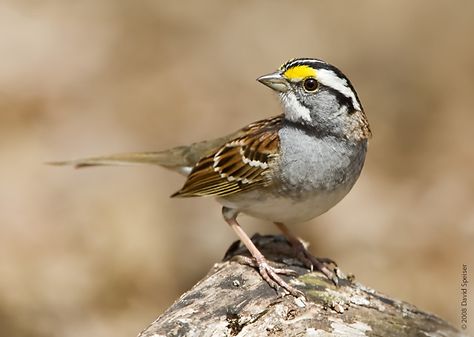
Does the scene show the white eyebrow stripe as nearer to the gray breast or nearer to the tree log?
the gray breast

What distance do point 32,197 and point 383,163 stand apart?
3.67 m

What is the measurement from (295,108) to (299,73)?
0.76 ft

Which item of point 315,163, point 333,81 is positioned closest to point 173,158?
point 315,163

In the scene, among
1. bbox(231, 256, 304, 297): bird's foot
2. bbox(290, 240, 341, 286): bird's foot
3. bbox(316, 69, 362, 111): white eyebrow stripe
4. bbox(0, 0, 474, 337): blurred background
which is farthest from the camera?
bbox(0, 0, 474, 337): blurred background

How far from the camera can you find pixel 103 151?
9.50 metres

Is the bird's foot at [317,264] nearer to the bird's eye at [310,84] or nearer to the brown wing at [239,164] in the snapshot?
the brown wing at [239,164]

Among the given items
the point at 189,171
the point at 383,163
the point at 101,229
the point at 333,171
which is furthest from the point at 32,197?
the point at 333,171

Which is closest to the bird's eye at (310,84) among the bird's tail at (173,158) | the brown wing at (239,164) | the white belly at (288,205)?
the brown wing at (239,164)

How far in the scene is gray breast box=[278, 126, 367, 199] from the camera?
5543 millimetres

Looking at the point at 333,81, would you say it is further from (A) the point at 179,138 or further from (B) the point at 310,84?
(A) the point at 179,138

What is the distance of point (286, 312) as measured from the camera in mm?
5148

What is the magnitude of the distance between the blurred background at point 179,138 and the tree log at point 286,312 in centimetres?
303

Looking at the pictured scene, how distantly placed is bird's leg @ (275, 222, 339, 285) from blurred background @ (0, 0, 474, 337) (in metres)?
2.65

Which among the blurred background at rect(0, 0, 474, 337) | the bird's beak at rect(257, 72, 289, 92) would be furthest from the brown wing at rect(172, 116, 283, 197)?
the blurred background at rect(0, 0, 474, 337)
